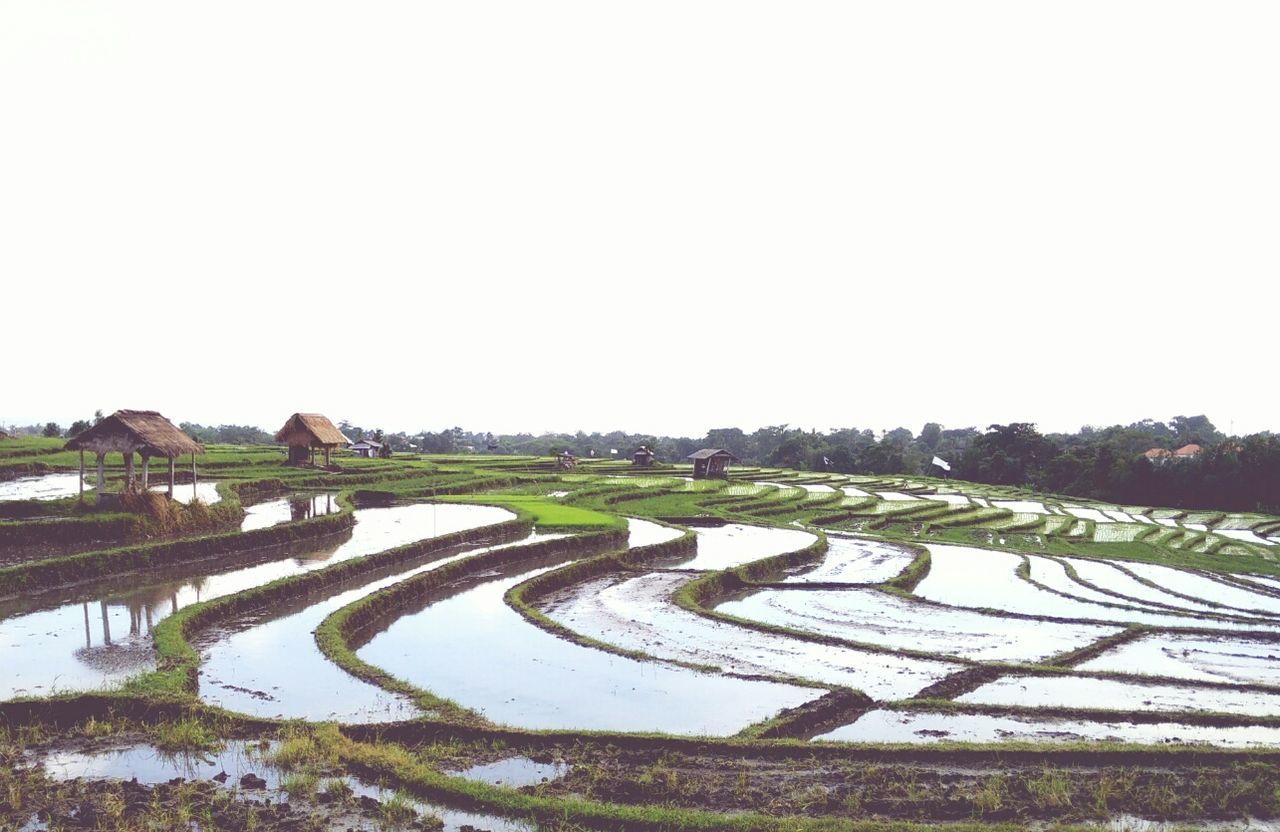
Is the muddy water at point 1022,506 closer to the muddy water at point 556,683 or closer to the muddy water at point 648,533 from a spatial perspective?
the muddy water at point 648,533

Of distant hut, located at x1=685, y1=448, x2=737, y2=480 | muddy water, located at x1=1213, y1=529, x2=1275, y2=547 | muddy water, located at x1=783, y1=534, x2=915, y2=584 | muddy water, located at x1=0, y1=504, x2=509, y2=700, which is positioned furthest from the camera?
distant hut, located at x1=685, y1=448, x2=737, y2=480

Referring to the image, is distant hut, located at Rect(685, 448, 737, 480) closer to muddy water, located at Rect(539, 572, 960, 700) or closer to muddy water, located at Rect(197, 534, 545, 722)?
muddy water, located at Rect(539, 572, 960, 700)

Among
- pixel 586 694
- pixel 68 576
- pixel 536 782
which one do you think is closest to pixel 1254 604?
pixel 586 694

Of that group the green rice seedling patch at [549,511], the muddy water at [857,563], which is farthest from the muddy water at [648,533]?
the muddy water at [857,563]

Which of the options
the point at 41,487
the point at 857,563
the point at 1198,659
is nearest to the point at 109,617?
the point at 41,487

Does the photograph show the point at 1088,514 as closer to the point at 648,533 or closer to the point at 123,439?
the point at 648,533

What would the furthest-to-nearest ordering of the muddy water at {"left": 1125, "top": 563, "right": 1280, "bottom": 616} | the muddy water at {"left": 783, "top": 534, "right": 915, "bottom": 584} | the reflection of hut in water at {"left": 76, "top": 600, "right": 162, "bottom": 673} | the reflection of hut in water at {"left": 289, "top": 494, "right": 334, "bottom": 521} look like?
the reflection of hut in water at {"left": 289, "top": 494, "right": 334, "bottom": 521} < the muddy water at {"left": 783, "top": 534, "right": 915, "bottom": 584} < the muddy water at {"left": 1125, "top": 563, "right": 1280, "bottom": 616} < the reflection of hut in water at {"left": 76, "top": 600, "right": 162, "bottom": 673}

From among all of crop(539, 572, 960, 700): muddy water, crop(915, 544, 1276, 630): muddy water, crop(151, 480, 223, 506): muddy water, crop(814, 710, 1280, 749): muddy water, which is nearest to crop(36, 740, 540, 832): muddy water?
crop(814, 710, 1280, 749): muddy water
